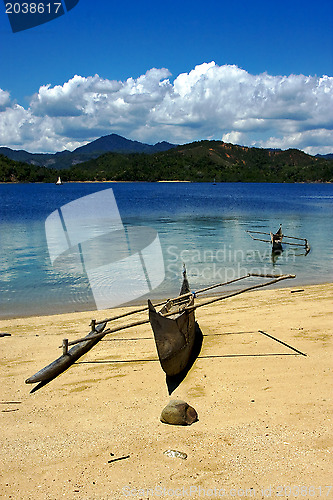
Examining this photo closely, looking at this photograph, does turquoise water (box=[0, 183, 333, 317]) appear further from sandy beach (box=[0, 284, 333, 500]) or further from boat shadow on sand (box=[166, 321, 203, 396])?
boat shadow on sand (box=[166, 321, 203, 396])

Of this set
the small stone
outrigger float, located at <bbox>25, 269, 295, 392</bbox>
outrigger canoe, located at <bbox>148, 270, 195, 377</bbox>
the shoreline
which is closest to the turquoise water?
the shoreline

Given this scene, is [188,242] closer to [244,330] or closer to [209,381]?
[244,330]

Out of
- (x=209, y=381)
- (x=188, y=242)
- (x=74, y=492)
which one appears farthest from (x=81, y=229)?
(x=74, y=492)

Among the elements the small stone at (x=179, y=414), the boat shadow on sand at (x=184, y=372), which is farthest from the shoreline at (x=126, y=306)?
the small stone at (x=179, y=414)

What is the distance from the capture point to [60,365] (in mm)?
8148

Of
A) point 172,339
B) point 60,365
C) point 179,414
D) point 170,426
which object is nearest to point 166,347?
point 172,339

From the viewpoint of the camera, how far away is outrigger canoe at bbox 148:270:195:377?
688 cm

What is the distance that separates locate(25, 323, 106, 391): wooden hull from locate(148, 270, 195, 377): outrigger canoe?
2.13 meters

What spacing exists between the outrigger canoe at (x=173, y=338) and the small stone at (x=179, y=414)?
3.29 ft

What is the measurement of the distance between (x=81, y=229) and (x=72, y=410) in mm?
28982

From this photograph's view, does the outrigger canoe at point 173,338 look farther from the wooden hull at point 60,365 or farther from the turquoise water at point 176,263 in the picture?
the turquoise water at point 176,263

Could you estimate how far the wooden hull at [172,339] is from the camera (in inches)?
271

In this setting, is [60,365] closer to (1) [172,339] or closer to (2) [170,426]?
(1) [172,339]

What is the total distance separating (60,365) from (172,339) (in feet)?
8.38
